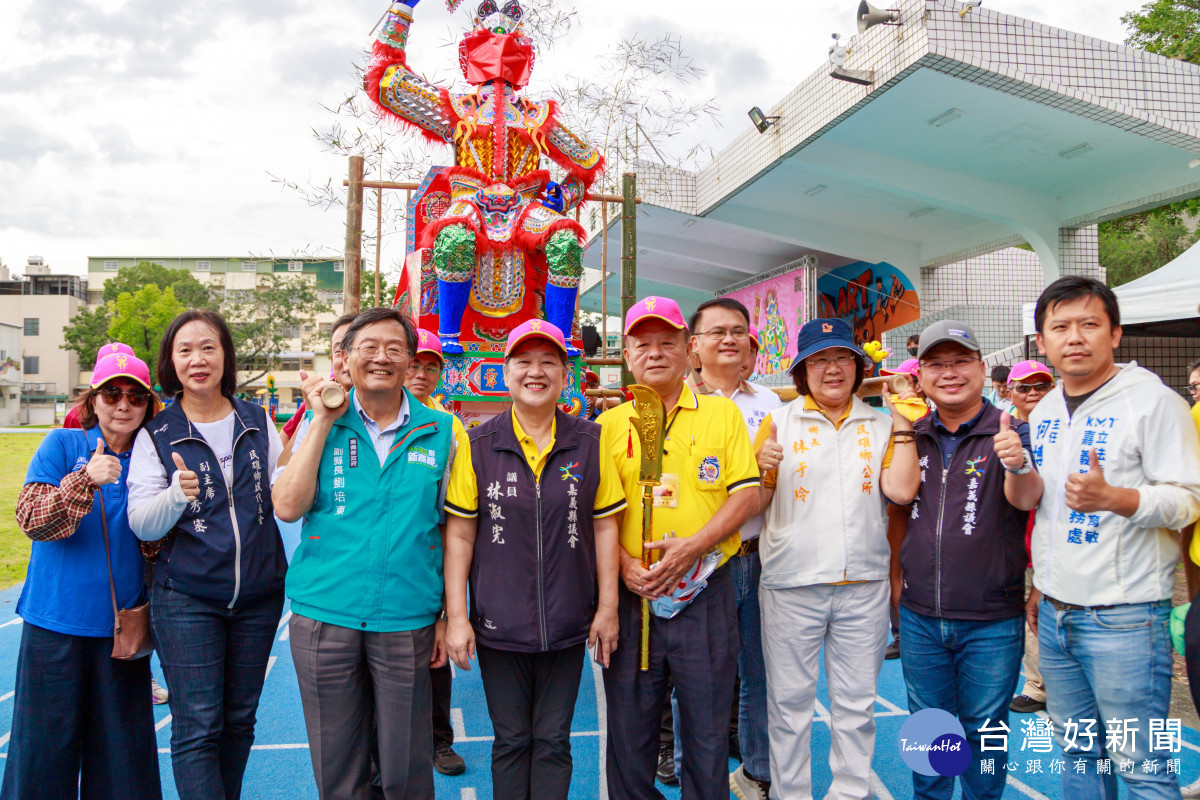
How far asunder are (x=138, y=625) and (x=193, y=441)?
24.2 inches

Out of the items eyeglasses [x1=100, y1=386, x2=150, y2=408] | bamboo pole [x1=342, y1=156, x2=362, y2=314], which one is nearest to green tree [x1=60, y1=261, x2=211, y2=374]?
bamboo pole [x1=342, y1=156, x2=362, y2=314]

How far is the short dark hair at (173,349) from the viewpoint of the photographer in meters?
2.49

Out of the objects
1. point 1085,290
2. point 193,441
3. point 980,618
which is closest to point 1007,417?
point 1085,290

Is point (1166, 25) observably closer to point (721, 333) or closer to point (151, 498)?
point (721, 333)

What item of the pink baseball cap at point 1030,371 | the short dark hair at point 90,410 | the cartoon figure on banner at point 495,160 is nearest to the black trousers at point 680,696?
the short dark hair at point 90,410

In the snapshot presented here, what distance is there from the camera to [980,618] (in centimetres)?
238

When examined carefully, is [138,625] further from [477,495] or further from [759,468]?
[759,468]

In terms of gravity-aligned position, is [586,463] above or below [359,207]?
below

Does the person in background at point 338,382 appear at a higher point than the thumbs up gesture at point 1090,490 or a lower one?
higher

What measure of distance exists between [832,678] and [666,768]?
3.21 ft

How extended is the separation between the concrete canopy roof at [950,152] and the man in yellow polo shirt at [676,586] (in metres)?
6.04

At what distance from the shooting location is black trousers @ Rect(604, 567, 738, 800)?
2.34m

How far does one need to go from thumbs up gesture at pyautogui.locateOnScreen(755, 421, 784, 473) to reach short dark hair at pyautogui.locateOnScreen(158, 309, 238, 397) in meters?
1.79

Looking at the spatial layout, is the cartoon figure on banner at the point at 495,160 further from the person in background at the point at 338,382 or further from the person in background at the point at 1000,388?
the person in background at the point at 1000,388
